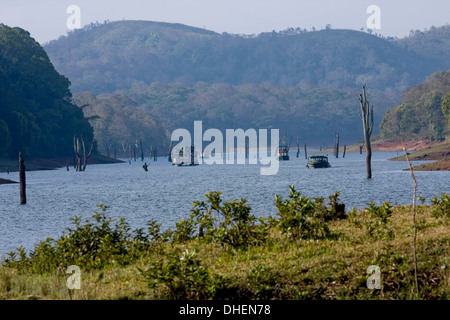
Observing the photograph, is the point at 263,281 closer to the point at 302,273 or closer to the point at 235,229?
the point at 302,273

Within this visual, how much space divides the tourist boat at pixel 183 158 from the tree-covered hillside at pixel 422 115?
58066 mm

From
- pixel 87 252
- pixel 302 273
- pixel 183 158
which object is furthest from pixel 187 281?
pixel 183 158

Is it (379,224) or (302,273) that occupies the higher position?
(379,224)

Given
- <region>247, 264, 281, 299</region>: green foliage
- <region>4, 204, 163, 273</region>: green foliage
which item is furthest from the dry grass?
<region>4, 204, 163, 273</region>: green foliage

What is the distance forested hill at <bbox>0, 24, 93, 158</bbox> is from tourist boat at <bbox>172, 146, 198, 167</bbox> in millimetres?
23664

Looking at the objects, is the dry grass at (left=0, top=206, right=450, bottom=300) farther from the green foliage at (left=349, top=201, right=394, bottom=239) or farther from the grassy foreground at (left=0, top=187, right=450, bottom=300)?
the green foliage at (left=349, top=201, right=394, bottom=239)

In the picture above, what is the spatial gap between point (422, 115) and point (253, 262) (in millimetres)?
174136

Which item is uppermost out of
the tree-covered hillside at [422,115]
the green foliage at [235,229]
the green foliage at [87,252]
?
the tree-covered hillside at [422,115]

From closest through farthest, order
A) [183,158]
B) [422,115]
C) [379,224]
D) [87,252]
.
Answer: [379,224]
[87,252]
[183,158]
[422,115]

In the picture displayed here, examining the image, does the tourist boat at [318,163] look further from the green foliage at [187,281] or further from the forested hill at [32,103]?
the green foliage at [187,281]

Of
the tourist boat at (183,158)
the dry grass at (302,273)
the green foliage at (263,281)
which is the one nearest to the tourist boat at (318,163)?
the tourist boat at (183,158)

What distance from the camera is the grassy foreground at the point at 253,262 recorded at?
12914 millimetres

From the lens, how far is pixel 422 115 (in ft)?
589
